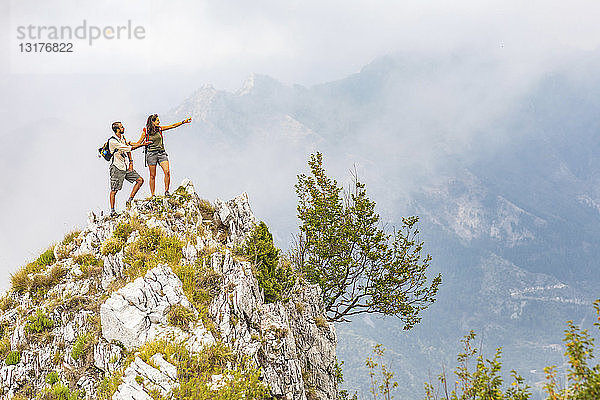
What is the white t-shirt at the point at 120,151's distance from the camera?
53.4 feet

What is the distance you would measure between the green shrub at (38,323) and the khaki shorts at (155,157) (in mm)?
6925

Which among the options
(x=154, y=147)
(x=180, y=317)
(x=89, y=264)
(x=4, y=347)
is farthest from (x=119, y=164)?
(x=180, y=317)

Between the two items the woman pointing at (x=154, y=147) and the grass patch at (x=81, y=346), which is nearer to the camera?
the grass patch at (x=81, y=346)

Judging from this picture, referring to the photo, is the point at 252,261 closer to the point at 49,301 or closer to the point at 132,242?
the point at 132,242

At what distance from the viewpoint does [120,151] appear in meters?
16.5

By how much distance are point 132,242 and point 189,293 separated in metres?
3.35

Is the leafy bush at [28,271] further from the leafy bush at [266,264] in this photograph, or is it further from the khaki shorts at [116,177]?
the leafy bush at [266,264]

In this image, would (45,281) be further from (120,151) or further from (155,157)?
(155,157)

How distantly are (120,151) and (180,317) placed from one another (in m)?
8.30

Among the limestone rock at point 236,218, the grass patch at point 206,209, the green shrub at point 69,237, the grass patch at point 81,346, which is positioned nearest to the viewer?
the grass patch at point 81,346

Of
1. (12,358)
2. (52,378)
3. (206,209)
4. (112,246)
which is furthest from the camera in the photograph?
(206,209)

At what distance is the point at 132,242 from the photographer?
1399 cm

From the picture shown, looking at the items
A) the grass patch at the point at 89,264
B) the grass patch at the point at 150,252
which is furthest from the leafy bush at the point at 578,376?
the grass patch at the point at 89,264

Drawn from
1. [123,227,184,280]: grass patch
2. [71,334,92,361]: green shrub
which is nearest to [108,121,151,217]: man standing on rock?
[123,227,184,280]: grass patch
